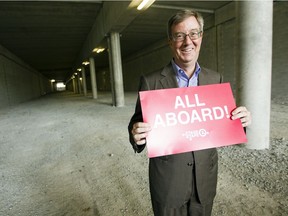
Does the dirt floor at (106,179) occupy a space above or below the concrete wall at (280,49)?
below

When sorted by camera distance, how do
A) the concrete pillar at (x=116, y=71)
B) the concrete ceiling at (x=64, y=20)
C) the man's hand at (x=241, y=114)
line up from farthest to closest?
the concrete pillar at (x=116, y=71), the concrete ceiling at (x=64, y=20), the man's hand at (x=241, y=114)

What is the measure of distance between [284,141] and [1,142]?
611cm

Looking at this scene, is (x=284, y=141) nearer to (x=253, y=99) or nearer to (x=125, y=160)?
(x=253, y=99)

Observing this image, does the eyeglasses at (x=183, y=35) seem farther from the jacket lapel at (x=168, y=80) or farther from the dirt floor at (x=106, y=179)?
the dirt floor at (x=106, y=179)

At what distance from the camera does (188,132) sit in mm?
1177

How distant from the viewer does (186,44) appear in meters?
1.14

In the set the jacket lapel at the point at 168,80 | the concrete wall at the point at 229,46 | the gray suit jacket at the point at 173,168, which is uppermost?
the concrete wall at the point at 229,46

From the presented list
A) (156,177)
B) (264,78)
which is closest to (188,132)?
(156,177)

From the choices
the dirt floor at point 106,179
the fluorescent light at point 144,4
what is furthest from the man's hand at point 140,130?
the fluorescent light at point 144,4

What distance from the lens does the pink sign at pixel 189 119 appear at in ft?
3.69

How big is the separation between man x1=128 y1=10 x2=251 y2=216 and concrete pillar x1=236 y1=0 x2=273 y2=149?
91.7 inches

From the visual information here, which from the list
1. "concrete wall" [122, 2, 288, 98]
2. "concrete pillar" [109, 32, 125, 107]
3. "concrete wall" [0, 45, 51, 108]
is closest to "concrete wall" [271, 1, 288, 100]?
"concrete wall" [122, 2, 288, 98]

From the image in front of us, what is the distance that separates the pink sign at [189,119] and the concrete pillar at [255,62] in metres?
2.41

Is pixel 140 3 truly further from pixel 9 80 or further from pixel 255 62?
pixel 9 80
